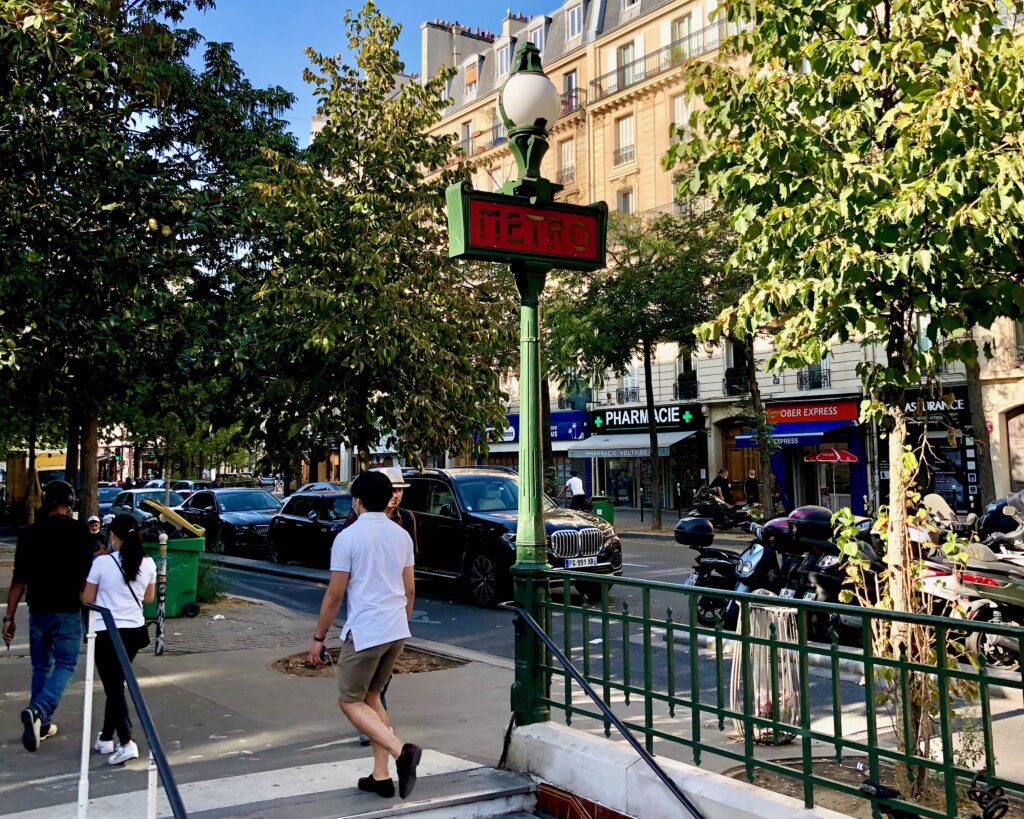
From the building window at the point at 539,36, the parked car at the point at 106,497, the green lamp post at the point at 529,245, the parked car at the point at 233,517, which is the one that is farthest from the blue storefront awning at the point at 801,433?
the green lamp post at the point at 529,245

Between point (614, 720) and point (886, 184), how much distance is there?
3389 millimetres

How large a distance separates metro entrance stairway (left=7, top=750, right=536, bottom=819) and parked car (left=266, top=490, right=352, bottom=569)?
37.0 feet

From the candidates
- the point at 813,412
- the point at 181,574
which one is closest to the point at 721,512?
the point at 813,412

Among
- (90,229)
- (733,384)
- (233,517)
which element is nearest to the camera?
(90,229)

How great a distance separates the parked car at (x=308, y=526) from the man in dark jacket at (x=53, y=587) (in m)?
9.98

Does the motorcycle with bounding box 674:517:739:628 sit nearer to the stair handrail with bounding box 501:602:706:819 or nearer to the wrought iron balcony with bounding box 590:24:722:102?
the stair handrail with bounding box 501:602:706:819

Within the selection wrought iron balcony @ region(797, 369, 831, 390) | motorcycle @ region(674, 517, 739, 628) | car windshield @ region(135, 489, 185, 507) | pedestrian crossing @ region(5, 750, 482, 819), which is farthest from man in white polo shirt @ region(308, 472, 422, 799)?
wrought iron balcony @ region(797, 369, 831, 390)

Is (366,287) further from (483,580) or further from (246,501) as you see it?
(246,501)

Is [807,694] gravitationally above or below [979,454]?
below

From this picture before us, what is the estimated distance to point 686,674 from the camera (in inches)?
341

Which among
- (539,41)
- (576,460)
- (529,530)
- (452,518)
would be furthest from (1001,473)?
(539,41)

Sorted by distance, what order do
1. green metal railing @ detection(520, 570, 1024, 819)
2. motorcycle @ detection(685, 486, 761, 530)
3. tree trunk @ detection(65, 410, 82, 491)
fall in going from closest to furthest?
green metal railing @ detection(520, 570, 1024, 819)
tree trunk @ detection(65, 410, 82, 491)
motorcycle @ detection(685, 486, 761, 530)

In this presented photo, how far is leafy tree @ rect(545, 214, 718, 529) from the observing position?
25.5 metres

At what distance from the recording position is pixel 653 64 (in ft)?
125
